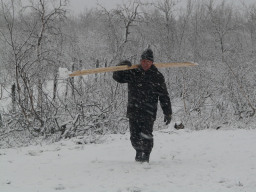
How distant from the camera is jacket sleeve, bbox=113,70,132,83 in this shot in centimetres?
470

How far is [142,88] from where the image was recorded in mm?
4746

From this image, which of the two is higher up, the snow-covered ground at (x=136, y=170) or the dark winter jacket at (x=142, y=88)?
the dark winter jacket at (x=142, y=88)

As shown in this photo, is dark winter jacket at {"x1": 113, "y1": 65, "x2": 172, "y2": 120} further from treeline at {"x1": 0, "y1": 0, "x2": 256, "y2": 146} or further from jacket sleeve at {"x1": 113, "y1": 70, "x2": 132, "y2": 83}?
treeline at {"x1": 0, "y1": 0, "x2": 256, "y2": 146}

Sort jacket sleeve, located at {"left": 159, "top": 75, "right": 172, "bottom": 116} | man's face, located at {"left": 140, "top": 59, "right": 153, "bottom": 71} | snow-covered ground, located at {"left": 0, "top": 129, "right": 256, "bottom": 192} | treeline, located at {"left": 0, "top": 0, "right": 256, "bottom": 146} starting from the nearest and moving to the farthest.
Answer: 1. snow-covered ground, located at {"left": 0, "top": 129, "right": 256, "bottom": 192}
2. man's face, located at {"left": 140, "top": 59, "right": 153, "bottom": 71}
3. jacket sleeve, located at {"left": 159, "top": 75, "right": 172, "bottom": 116}
4. treeline, located at {"left": 0, "top": 0, "right": 256, "bottom": 146}

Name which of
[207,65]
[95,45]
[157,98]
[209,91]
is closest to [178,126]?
[157,98]

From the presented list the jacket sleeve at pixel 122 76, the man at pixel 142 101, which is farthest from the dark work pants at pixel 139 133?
the jacket sleeve at pixel 122 76

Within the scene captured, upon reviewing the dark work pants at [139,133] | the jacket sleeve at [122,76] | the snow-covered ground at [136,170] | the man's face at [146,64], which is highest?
the man's face at [146,64]

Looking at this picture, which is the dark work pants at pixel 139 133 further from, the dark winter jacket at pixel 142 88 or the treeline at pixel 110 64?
the treeline at pixel 110 64

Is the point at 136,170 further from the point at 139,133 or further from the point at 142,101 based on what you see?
the point at 142,101

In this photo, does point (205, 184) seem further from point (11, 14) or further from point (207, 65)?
point (207, 65)

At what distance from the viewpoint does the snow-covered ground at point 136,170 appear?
11.6ft

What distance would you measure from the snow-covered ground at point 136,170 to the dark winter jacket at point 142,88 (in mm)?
838

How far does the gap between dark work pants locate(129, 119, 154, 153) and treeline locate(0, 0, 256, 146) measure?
463 centimetres

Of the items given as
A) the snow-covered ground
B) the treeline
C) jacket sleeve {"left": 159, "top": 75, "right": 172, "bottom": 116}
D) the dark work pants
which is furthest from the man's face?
the treeline
